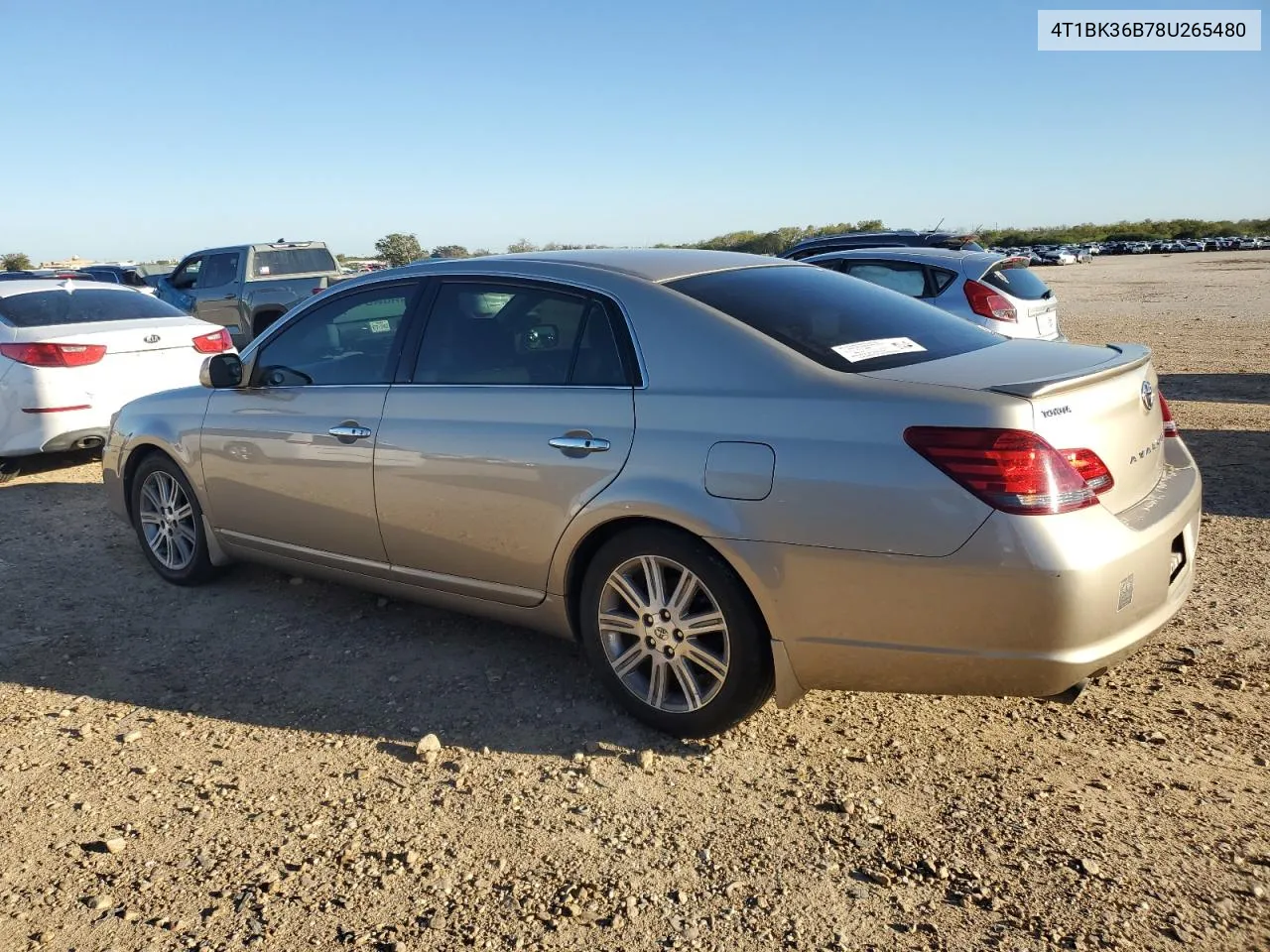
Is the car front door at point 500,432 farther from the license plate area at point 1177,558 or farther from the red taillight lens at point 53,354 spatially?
the red taillight lens at point 53,354

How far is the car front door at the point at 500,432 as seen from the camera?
3.68m

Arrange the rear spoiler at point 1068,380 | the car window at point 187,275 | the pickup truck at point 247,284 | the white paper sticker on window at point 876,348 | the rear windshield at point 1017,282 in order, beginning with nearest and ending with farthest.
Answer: the rear spoiler at point 1068,380 → the white paper sticker on window at point 876,348 → the rear windshield at point 1017,282 → the pickup truck at point 247,284 → the car window at point 187,275

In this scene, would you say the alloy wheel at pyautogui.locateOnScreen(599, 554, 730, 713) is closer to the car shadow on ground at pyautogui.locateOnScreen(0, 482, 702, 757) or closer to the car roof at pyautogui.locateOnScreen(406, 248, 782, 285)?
the car shadow on ground at pyautogui.locateOnScreen(0, 482, 702, 757)

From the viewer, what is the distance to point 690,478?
3.32 meters

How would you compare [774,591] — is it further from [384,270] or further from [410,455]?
[384,270]

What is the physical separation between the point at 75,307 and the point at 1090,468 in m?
8.03

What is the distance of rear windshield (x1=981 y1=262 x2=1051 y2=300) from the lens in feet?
30.0

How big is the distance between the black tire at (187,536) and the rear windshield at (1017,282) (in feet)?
22.3

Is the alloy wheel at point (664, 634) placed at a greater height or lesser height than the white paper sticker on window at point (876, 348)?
lesser

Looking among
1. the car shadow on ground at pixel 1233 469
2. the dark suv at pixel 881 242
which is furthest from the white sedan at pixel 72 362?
the car shadow on ground at pixel 1233 469


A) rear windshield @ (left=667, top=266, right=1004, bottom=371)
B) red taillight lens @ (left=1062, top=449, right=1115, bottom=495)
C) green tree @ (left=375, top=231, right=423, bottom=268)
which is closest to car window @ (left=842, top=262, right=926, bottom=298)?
rear windshield @ (left=667, top=266, right=1004, bottom=371)

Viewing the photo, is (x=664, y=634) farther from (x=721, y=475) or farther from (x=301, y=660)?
(x=301, y=660)

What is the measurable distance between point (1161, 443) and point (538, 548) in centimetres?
220

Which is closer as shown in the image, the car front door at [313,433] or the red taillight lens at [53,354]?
the car front door at [313,433]
